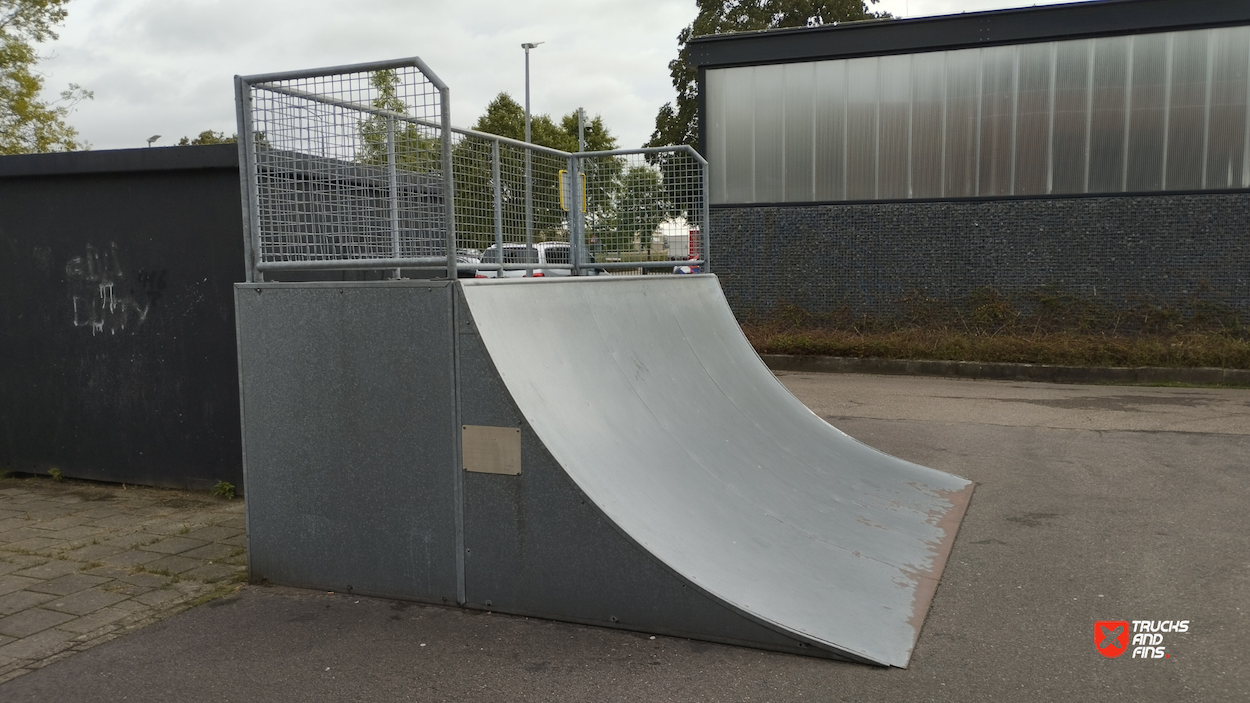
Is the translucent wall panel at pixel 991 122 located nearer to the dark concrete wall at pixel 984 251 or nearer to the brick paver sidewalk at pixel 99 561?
the dark concrete wall at pixel 984 251

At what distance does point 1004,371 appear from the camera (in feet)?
46.4

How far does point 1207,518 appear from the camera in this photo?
19.2 ft

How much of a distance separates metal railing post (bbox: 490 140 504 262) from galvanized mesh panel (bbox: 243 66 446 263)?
0.99 m

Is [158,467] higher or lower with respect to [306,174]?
lower

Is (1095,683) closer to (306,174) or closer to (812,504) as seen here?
(812,504)

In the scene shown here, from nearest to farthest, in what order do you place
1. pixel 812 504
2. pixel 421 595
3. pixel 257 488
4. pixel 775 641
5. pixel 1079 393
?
1. pixel 775 641
2. pixel 421 595
3. pixel 257 488
4. pixel 812 504
5. pixel 1079 393

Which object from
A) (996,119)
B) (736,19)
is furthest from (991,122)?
(736,19)

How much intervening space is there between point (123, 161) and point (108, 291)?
95 cm

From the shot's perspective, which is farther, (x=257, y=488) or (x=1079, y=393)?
(x=1079, y=393)

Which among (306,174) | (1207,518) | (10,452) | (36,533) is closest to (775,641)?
(306,174)

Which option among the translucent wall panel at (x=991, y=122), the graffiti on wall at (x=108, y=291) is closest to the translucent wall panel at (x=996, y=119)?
the translucent wall panel at (x=991, y=122)

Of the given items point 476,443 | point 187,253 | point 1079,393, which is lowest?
point 1079,393

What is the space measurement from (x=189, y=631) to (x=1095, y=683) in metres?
3.66

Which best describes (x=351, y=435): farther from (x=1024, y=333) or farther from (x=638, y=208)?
(x=1024, y=333)
